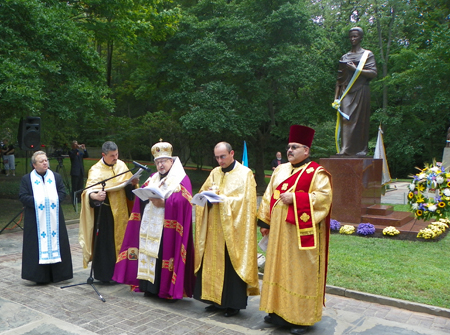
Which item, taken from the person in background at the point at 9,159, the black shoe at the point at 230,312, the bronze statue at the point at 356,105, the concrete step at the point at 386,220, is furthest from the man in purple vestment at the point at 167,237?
the person in background at the point at 9,159

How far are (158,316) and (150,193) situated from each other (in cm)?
155

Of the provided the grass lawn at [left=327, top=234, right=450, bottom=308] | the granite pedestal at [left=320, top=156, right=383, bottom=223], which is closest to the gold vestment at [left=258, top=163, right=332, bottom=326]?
the grass lawn at [left=327, top=234, right=450, bottom=308]

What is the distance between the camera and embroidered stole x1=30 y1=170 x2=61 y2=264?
647 cm

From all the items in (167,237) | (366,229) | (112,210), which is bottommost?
(366,229)

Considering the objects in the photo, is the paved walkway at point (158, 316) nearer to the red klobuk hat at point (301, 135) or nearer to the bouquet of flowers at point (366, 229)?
the red klobuk hat at point (301, 135)

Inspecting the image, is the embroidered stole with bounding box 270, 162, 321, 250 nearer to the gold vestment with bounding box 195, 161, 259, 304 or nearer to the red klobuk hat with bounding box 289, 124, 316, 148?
the red klobuk hat with bounding box 289, 124, 316, 148

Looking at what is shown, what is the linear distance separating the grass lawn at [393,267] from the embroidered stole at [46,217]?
4.26 m

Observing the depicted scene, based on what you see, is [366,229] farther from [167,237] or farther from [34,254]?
[34,254]

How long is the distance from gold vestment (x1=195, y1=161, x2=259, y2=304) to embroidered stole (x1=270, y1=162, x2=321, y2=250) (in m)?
0.52

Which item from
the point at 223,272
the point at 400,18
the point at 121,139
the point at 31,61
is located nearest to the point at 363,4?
the point at 400,18

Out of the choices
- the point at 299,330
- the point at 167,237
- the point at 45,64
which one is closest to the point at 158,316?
the point at 167,237

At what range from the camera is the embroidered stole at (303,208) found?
459 cm

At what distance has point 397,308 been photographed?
18.1 ft

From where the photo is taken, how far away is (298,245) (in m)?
4.63
